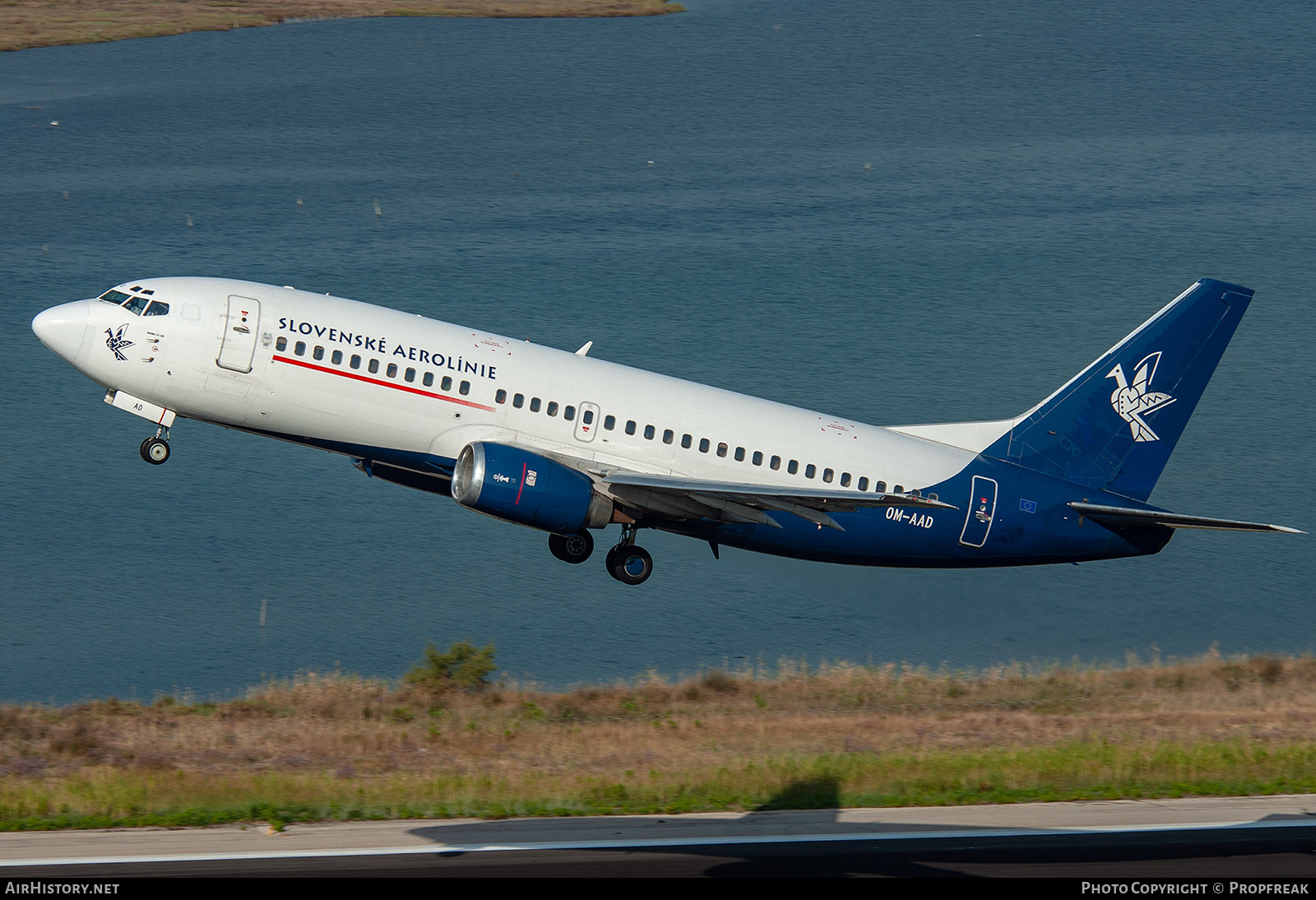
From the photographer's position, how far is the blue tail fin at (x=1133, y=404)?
137 feet

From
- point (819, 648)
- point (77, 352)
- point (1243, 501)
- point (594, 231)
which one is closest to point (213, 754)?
point (77, 352)

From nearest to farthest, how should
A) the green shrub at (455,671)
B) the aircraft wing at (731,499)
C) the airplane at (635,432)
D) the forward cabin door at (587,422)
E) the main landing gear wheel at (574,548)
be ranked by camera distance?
the airplane at (635,432) → the aircraft wing at (731,499) → the forward cabin door at (587,422) → the main landing gear wheel at (574,548) → the green shrub at (455,671)

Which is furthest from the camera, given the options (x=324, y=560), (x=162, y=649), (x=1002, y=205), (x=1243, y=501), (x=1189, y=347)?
(x=1002, y=205)

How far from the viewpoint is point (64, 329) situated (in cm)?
3434

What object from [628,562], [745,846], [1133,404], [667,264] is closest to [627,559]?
[628,562]

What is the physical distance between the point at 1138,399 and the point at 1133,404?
0.20 m

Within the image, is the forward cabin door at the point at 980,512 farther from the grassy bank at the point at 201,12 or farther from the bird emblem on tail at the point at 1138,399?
the grassy bank at the point at 201,12

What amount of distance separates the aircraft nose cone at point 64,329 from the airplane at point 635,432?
0.18ft

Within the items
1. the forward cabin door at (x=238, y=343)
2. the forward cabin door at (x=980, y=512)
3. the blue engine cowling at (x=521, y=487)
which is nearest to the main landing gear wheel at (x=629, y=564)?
the blue engine cowling at (x=521, y=487)

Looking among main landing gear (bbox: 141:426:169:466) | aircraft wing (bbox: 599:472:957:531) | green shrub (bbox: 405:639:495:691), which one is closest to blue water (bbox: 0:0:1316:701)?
green shrub (bbox: 405:639:495:691)

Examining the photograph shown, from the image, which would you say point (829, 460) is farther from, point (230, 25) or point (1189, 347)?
point (230, 25)

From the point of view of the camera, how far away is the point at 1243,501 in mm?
75625

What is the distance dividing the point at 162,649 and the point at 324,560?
9826mm

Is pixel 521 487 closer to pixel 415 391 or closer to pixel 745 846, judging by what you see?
pixel 415 391
